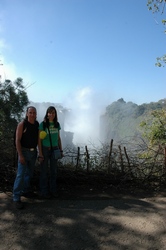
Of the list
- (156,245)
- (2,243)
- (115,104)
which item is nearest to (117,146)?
(156,245)

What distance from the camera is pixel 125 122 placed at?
71.4 meters

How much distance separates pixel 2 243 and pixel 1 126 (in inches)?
158

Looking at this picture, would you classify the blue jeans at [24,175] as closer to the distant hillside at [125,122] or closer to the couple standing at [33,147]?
the couple standing at [33,147]

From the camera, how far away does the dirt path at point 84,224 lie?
303cm

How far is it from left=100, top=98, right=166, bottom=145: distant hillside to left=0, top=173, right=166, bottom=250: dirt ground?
2657 millimetres

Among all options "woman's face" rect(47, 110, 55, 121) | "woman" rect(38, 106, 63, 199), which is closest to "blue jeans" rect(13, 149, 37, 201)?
"woman" rect(38, 106, 63, 199)

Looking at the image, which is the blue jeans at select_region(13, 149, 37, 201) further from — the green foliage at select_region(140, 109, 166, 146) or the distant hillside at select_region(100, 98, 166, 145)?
the green foliage at select_region(140, 109, 166, 146)

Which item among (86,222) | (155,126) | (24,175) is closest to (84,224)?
(86,222)

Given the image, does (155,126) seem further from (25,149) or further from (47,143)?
(25,149)

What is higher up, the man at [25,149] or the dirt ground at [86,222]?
the man at [25,149]

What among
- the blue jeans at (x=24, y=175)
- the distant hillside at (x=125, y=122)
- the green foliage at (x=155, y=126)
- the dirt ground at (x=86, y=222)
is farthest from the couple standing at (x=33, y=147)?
the green foliage at (x=155, y=126)

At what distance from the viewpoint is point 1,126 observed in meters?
6.52

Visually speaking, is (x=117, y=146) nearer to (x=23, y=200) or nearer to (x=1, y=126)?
(x=23, y=200)

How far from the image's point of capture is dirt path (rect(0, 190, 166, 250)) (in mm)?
3033
